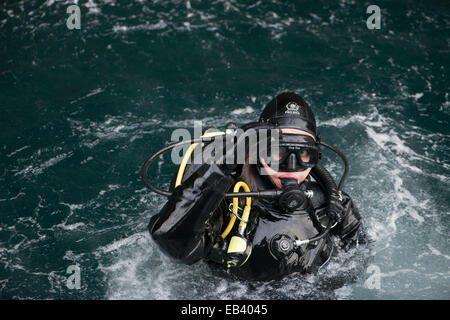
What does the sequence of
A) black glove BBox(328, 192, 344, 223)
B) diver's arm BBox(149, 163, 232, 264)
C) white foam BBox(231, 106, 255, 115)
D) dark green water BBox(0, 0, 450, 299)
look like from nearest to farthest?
diver's arm BBox(149, 163, 232, 264)
black glove BBox(328, 192, 344, 223)
dark green water BBox(0, 0, 450, 299)
white foam BBox(231, 106, 255, 115)

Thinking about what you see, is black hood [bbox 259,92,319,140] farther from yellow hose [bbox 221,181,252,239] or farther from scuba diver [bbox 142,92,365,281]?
yellow hose [bbox 221,181,252,239]

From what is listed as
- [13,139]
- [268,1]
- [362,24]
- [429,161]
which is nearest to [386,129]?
[429,161]

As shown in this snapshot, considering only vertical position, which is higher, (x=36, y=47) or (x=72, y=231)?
(x=36, y=47)

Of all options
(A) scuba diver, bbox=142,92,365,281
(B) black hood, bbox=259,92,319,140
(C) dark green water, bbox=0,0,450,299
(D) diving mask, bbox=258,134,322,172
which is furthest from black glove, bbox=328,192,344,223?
(C) dark green water, bbox=0,0,450,299

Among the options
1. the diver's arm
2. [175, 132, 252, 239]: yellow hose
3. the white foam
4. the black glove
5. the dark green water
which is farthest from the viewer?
the white foam

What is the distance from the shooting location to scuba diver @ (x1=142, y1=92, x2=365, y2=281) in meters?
3.04

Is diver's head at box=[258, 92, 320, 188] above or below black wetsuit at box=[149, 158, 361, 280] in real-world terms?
above

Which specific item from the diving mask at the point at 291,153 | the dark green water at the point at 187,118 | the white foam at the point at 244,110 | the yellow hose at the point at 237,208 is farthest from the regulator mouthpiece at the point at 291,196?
the white foam at the point at 244,110

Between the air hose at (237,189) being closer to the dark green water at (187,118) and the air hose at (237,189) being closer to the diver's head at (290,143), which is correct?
the diver's head at (290,143)

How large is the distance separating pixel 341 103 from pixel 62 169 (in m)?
3.23

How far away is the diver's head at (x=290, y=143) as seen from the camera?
3.28 meters

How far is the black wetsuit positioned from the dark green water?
0.25 m

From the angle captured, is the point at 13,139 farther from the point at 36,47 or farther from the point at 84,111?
the point at 36,47
